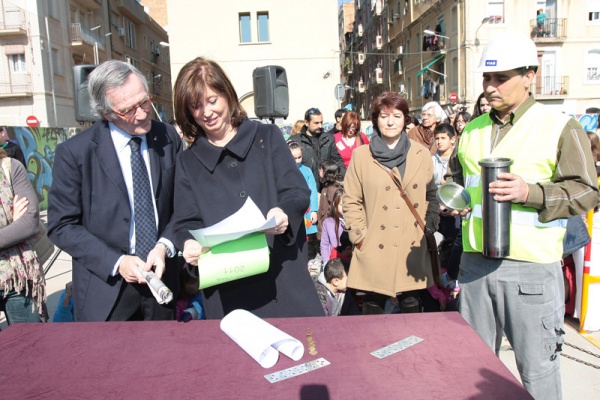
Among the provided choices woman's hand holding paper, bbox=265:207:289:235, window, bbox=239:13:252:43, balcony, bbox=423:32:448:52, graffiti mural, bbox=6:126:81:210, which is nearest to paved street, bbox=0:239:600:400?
woman's hand holding paper, bbox=265:207:289:235

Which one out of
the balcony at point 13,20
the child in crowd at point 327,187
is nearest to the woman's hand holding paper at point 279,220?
the child in crowd at point 327,187

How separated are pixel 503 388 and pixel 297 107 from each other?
23115 mm

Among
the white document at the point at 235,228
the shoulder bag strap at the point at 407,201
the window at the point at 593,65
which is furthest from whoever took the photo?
the window at the point at 593,65

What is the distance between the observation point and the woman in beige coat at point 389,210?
3.58 metres

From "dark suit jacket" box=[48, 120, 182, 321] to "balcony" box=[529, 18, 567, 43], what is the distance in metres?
30.5

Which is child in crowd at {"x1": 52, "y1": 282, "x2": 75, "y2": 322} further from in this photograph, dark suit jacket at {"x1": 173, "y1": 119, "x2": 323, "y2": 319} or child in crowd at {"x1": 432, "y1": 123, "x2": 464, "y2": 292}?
child in crowd at {"x1": 432, "y1": 123, "x2": 464, "y2": 292}

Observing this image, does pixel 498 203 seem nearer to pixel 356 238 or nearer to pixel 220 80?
pixel 220 80

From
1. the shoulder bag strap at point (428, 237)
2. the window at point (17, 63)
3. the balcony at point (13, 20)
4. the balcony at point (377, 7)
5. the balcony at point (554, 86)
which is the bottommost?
the shoulder bag strap at point (428, 237)

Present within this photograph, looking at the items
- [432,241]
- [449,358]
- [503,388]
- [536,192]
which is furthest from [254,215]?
[432,241]

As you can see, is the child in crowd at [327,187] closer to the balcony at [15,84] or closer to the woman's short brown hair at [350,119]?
the woman's short brown hair at [350,119]

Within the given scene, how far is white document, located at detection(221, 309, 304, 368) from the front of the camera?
167 cm

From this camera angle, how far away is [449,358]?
5.37ft

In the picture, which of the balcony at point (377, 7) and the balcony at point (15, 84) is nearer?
the balcony at point (15, 84)

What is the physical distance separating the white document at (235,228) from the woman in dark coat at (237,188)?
0.31 m
